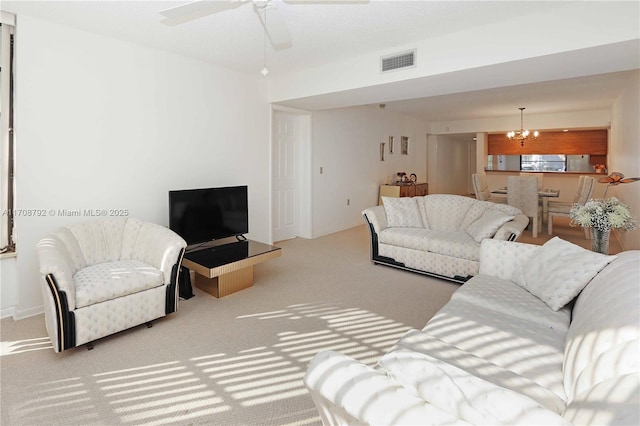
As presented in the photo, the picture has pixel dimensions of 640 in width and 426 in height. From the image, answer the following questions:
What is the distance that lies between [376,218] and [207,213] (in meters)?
2.09

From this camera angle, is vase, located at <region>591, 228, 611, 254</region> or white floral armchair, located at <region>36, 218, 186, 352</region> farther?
vase, located at <region>591, 228, 611, 254</region>

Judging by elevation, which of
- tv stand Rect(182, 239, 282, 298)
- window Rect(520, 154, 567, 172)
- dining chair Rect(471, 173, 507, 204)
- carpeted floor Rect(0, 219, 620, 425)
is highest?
window Rect(520, 154, 567, 172)

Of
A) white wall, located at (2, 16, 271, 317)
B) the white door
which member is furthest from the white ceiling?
the white door

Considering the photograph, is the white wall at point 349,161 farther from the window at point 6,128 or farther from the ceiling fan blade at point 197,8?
the window at point 6,128

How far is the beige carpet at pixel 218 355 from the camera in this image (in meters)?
1.96

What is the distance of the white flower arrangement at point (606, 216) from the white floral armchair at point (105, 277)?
3143mm

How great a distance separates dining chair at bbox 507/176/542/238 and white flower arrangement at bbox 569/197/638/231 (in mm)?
3914

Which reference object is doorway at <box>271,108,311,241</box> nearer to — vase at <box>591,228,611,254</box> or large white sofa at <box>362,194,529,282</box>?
large white sofa at <box>362,194,529,282</box>

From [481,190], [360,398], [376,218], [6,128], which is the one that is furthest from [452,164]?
[360,398]

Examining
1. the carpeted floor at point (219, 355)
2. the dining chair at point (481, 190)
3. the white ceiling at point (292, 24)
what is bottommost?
the carpeted floor at point (219, 355)

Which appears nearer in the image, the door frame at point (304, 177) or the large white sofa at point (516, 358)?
the large white sofa at point (516, 358)

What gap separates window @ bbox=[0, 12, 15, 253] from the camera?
308cm

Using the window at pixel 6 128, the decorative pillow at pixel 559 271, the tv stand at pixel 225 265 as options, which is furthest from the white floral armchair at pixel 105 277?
the decorative pillow at pixel 559 271

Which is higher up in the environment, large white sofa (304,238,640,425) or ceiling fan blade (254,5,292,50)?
ceiling fan blade (254,5,292,50)
